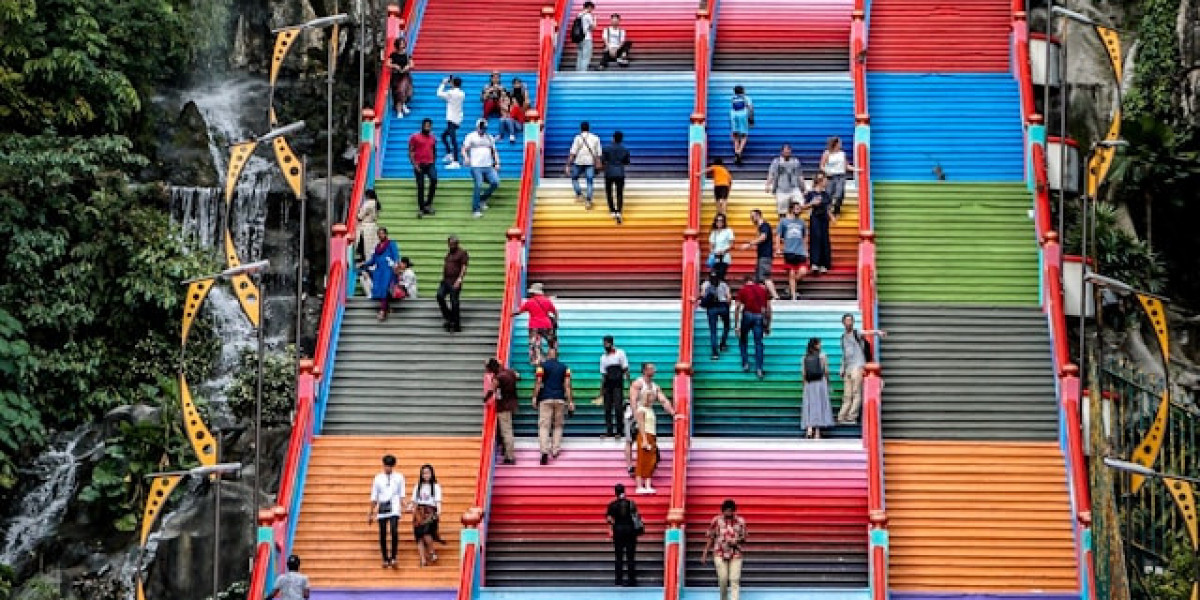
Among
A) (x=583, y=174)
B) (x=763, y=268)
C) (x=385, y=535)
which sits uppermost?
(x=583, y=174)

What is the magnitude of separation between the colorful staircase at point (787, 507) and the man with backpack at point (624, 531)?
3.20ft

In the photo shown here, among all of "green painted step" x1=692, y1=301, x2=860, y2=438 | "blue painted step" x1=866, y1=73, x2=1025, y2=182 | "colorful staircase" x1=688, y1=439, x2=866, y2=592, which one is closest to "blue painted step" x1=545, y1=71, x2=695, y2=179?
"blue painted step" x1=866, y1=73, x2=1025, y2=182

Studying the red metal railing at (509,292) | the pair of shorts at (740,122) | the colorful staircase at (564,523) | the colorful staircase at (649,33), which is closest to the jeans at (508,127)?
the red metal railing at (509,292)

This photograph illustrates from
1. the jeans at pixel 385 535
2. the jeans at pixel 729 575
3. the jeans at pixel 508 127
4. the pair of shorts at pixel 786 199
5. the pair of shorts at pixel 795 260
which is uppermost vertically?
the jeans at pixel 508 127

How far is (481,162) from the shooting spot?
40781 mm

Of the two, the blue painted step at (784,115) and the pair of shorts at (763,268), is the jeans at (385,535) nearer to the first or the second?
the pair of shorts at (763,268)

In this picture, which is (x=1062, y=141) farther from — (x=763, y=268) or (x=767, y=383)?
(x=767, y=383)

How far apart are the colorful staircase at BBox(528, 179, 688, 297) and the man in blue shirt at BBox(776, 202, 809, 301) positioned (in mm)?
1801

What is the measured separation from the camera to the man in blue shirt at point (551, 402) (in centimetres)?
3588

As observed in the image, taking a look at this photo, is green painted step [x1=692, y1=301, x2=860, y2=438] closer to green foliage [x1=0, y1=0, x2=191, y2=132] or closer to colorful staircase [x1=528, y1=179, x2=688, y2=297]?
colorful staircase [x1=528, y1=179, x2=688, y2=297]

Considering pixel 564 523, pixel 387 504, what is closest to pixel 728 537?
pixel 564 523

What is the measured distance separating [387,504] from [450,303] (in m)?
4.85

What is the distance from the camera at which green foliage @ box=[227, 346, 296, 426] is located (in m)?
43.4

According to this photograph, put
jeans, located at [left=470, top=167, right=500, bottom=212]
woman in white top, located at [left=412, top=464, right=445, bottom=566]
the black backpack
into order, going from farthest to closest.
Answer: the black backpack, jeans, located at [left=470, top=167, right=500, bottom=212], woman in white top, located at [left=412, top=464, right=445, bottom=566]
